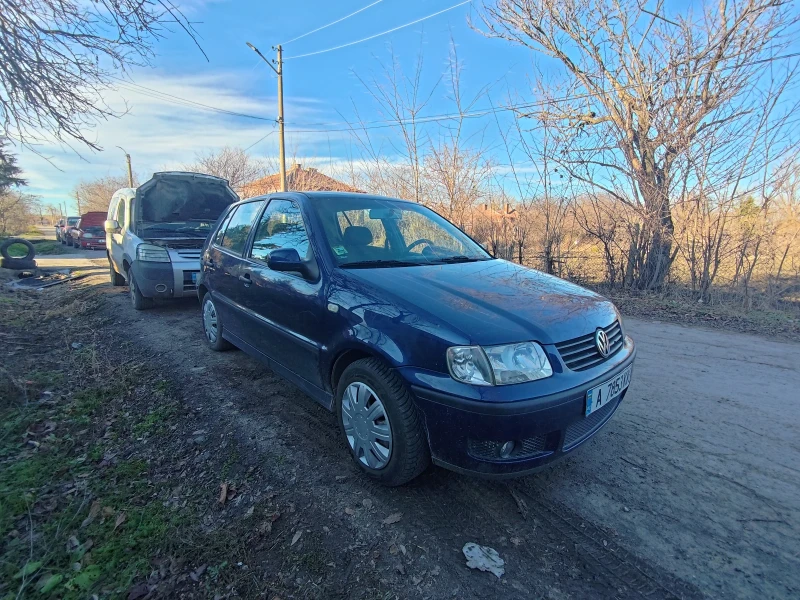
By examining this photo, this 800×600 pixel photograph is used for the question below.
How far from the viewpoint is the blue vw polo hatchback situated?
1.90m

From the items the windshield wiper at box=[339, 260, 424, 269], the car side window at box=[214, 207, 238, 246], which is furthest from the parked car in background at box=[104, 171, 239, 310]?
the windshield wiper at box=[339, 260, 424, 269]

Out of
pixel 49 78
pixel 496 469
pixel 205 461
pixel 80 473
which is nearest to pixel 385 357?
pixel 496 469

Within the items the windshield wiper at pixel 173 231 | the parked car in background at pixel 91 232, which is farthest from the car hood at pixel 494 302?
the parked car in background at pixel 91 232

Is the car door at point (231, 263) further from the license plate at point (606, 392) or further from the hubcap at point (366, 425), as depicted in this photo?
the license plate at point (606, 392)

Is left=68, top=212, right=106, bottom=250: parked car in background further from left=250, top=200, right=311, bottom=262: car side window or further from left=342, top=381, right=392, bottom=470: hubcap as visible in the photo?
left=342, top=381, right=392, bottom=470: hubcap

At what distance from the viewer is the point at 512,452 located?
1954mm

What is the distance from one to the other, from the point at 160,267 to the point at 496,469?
5.72 m

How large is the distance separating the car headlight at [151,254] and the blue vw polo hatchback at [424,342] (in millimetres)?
3304

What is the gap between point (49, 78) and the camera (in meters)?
4.04

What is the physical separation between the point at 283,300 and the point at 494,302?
1561mm

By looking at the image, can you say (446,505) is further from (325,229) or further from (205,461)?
(325,229)

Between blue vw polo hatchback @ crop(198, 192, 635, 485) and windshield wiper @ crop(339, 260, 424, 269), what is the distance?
0.01 m

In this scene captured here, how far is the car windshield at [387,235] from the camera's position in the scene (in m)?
2.82

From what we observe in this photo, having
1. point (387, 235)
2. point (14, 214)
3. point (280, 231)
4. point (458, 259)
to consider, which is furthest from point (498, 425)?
point (14, 214)
